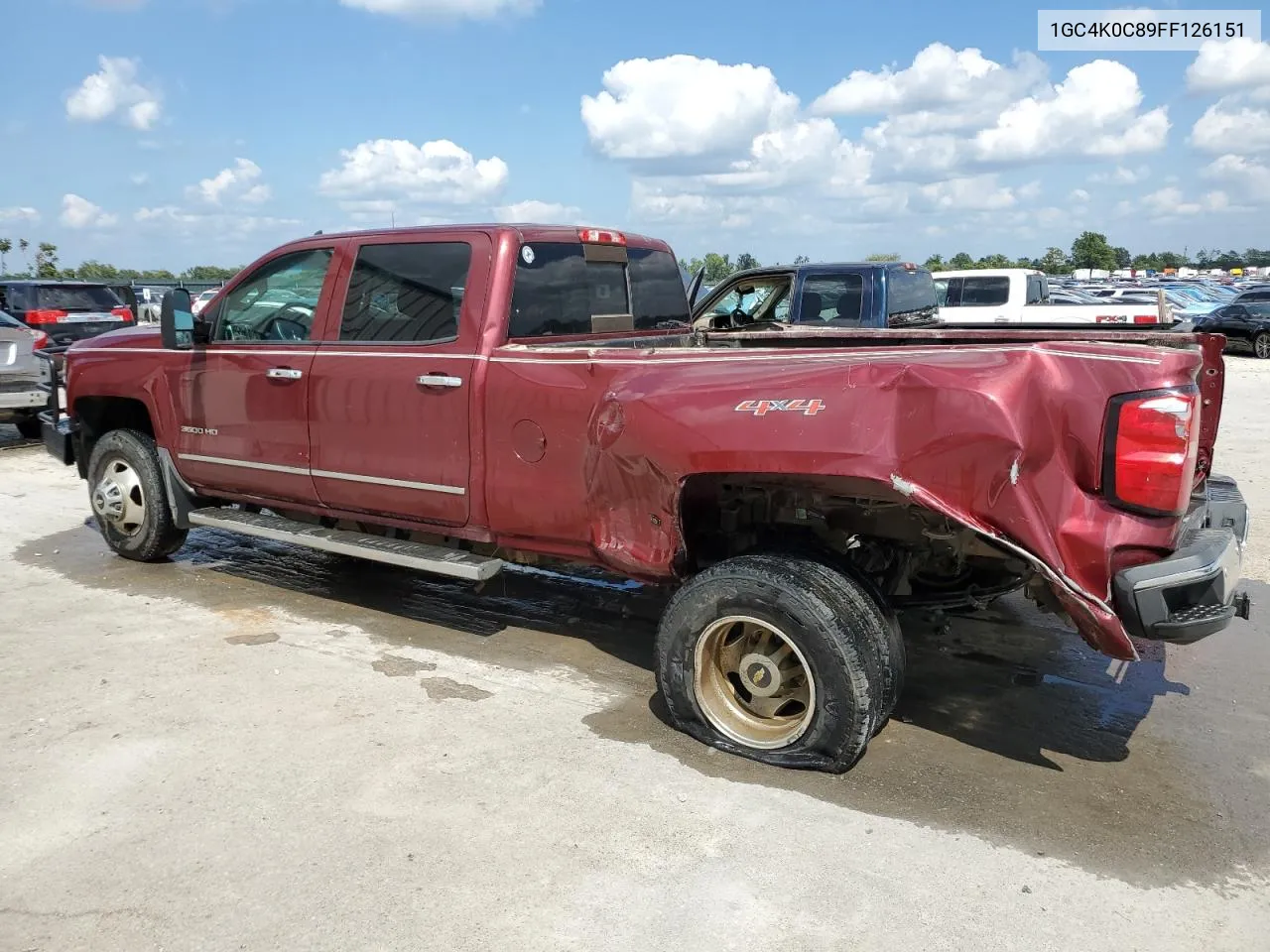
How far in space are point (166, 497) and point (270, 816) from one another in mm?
3502

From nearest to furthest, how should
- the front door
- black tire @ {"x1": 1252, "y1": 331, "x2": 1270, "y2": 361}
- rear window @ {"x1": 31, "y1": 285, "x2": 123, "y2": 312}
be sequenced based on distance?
the front door
rear window @ {"x1": 31, "y1": 285, "x2": 123, "y2": 312}
black tire @ {"x1": 1252, "y1": 331, "x2": 1270, "y2": 361}

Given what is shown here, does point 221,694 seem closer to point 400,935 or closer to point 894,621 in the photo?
point 400,935

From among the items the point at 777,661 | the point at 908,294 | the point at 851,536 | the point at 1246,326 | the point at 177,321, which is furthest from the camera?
the point at 1246,326

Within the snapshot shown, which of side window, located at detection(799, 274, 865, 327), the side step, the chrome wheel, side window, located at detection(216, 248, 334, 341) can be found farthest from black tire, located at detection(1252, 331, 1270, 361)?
the chrome wheel

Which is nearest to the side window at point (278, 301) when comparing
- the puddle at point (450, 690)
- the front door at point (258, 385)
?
the front door at point (258, 385)

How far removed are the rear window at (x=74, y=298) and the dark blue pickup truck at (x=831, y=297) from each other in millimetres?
10808

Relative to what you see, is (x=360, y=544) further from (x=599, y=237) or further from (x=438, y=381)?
(x=599, y=237)

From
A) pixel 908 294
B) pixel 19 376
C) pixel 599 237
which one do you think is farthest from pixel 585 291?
pixel 19 376

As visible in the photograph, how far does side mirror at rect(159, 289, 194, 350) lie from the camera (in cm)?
534

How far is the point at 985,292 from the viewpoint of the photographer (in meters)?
15.6

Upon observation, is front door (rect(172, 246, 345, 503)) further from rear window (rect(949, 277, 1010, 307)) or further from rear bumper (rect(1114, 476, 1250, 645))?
rear window (rect(949, 277, 1010, 307))

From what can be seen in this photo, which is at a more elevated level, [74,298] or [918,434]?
[74,298]

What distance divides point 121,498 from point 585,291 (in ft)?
11.5

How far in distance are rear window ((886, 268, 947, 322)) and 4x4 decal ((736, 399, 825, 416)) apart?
636 centimetres
